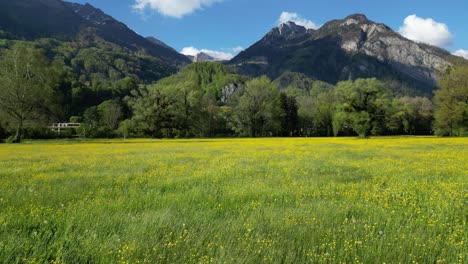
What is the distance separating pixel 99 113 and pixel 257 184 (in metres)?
132

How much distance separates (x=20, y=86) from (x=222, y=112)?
68.6m

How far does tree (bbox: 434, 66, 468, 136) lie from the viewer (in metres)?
70.1

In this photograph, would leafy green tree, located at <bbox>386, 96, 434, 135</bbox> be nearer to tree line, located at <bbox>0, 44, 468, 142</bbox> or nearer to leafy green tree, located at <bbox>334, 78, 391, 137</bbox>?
tree line, located at <bbox>0, 44, 468, 142</bbox>

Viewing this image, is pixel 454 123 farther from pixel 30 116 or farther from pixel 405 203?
pixel 30 116

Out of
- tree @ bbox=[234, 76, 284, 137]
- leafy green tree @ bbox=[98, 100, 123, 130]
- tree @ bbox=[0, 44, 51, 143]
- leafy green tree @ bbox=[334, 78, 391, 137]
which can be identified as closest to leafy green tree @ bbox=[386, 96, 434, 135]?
leafy green tree @ bbox=[334, 78, 391, 137]

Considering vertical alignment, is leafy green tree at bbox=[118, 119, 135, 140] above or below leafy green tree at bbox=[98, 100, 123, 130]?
below

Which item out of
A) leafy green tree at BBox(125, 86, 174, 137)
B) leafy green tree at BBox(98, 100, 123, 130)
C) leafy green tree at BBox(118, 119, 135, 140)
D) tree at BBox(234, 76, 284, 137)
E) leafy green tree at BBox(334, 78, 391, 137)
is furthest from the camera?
leafy green tree at BBox(98, 100, 123, 130)

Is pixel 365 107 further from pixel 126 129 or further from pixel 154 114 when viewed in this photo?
pixel 126 129

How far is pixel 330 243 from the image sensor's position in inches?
178

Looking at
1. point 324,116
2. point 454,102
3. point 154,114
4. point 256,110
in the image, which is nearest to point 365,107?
point 454,102

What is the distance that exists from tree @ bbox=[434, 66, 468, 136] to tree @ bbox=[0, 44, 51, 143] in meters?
84.7

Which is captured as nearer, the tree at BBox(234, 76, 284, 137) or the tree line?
the tree line

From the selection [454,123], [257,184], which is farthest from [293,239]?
[454,123]

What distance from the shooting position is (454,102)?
71938 mm
